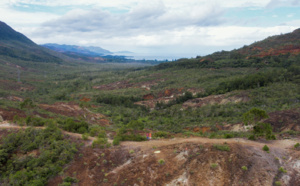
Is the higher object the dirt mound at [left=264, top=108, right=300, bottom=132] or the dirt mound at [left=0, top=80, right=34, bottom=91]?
the dirt mound at [left=264, top=108, right=300, bottom=132]

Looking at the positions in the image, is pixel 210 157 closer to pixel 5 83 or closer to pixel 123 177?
pixel 123 177

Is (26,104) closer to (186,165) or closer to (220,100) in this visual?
(186,165)

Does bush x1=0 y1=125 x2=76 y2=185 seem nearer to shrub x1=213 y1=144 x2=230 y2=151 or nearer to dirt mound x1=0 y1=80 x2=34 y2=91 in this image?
shrub x1=213 y1=144 x2=230 y2=151

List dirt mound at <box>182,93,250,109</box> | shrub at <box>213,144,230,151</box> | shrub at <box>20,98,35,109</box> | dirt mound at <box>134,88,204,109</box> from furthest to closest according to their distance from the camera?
dirt mound at <box>134,88,204,109</box>, dirt mound at <box>182,93,250,109</box>, shrub at <box>20,98,35,109</box>, shrub at <box>213,144,230,151</box>

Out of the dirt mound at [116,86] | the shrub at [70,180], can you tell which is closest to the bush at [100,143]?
the shrub at [70,180]

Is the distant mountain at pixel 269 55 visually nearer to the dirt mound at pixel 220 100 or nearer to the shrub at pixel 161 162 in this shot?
the dirt mound at pixel 220 100

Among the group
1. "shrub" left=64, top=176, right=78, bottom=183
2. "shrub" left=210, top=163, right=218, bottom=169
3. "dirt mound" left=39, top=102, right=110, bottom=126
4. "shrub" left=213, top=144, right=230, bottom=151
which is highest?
"shrub" left=213, top=144, right=230, bottom=151

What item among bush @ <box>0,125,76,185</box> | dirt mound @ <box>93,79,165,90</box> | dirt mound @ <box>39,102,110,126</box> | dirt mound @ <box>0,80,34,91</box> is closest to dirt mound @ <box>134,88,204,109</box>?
dirt mound @ <box>93,79,165,90</box>

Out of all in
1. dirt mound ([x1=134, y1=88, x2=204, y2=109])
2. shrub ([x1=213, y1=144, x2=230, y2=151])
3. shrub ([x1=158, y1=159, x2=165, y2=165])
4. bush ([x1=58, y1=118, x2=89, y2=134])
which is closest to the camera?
shrub ([x1=158, y1=159, x2=165, y2=165])
